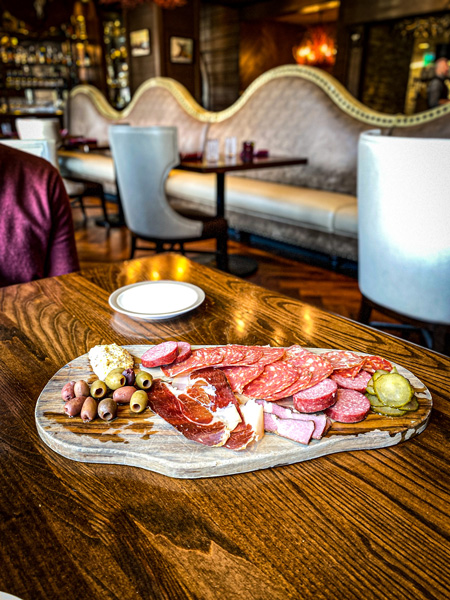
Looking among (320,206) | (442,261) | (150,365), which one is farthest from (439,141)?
(320,206)

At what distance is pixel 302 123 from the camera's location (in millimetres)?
3754

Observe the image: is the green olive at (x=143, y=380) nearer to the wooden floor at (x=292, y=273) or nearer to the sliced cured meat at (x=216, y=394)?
the sliced cured meat at (x=216, y=394)

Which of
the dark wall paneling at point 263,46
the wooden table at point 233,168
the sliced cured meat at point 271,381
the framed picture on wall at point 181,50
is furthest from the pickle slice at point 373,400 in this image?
the dark wall paneling at point 263,46

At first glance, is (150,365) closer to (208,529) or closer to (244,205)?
(208,529)

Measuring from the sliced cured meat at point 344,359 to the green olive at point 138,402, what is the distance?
0.28 meters

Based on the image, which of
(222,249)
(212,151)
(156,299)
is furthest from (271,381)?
(212,151)

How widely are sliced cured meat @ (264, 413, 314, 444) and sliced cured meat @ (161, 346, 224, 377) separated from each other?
13 centimetres

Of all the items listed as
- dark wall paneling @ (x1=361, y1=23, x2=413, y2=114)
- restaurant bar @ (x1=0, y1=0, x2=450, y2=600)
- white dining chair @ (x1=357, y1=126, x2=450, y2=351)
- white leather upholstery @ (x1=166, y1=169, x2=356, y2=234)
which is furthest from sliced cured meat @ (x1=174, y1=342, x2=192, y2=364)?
dark wall paneling @ (x1=361, y1=23, x2=413, y2=114)

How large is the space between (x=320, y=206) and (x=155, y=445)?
2701mm

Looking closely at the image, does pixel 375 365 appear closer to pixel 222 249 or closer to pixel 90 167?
pixel 222 249

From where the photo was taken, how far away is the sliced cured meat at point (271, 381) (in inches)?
24.4

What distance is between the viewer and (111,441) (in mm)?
550

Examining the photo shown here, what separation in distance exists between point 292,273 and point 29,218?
213 cm

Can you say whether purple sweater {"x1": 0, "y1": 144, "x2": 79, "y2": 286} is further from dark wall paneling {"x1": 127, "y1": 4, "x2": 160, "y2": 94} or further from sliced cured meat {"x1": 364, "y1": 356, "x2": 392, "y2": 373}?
dark wall paneling {"x1": 127, "y1": 4, "x2": 160, "y2": 94}
